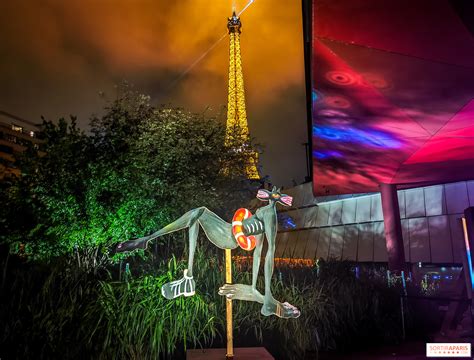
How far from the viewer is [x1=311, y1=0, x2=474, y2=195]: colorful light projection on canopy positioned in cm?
415

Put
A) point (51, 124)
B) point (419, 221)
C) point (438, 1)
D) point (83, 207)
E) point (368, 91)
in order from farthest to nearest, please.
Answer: point (419, 221), point (51, 124), point (83, 207), point (368, 91), point (438, 1)

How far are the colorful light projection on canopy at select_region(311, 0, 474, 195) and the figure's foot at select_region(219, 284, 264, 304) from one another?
3.25 metres

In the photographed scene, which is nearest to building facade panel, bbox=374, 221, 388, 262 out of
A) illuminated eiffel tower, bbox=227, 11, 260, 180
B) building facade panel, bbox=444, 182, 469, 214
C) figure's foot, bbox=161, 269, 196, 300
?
building facade panel, bbox=444, 182, 469, 214

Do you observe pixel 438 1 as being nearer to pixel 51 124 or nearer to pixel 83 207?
pixel 83 207

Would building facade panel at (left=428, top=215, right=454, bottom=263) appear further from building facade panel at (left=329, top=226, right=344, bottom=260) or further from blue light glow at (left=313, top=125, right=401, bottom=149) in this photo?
blue light glow at (left=313, top=125, right=401, bottom=149)

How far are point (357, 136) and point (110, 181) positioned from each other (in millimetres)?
8686

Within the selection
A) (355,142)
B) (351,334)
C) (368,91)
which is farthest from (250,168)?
(368,91)

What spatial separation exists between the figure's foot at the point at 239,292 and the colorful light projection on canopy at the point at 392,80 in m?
3.25

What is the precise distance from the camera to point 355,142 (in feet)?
31.2

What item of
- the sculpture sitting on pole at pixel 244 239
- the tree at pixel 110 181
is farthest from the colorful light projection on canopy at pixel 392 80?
the tree at pixel 110 181

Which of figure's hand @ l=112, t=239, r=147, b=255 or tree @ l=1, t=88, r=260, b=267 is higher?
tree @ l=1, t=88, r=260, b=267

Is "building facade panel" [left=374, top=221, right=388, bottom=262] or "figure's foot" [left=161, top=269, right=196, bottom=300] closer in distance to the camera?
"figure's foot" [left=161, top=269, right=196, bottom=300]

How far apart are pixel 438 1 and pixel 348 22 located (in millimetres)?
890

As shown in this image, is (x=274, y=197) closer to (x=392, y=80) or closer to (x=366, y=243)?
(x=392, y=80)
